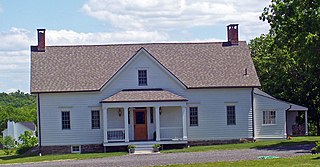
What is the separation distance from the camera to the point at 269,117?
156 ft

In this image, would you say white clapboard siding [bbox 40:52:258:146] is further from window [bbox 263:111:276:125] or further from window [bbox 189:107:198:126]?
window [bbox 263:111:276:125]

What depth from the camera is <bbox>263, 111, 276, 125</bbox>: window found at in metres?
47.3

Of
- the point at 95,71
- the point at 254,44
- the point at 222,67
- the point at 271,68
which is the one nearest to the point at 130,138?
the point at 95,71

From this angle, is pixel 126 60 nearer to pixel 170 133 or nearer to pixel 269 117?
pixel 170 133

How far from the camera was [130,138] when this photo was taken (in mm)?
45031

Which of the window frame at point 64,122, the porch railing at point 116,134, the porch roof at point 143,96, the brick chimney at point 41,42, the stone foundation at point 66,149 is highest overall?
the brick chimney at point 41,42

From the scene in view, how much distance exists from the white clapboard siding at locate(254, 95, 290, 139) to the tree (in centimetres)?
340

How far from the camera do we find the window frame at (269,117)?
47312mm

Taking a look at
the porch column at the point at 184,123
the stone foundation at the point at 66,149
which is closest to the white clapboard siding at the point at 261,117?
the porch column at the point at 184,123

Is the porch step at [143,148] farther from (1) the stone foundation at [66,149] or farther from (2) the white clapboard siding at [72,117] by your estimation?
(1) the stone foundation at [66,149]

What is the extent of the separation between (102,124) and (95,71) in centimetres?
408

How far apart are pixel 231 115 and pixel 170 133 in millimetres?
4624

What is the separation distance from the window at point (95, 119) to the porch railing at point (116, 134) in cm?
111

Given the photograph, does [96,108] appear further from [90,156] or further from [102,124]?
[90,156]
